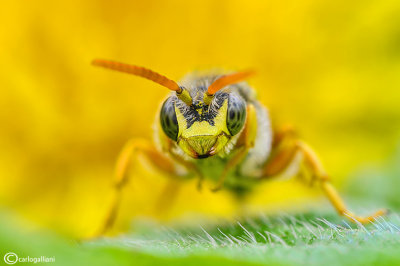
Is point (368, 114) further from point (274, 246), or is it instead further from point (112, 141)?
point (274, 246)

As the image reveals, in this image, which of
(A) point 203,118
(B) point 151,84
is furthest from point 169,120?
(B) point 151,84

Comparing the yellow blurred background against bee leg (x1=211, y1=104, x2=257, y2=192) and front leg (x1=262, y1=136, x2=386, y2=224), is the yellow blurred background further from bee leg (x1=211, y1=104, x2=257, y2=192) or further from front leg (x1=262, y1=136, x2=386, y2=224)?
bee leg (x1=211, y1=104, x2=257, y2=192)

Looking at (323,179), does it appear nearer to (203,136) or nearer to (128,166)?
(203,136)

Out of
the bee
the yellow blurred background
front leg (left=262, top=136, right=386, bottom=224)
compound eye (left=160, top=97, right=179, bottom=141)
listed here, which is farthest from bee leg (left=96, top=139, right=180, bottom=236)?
the yellow blurred background

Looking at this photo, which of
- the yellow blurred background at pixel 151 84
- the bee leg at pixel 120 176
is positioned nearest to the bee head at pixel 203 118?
the bee leg at pixel 120 176

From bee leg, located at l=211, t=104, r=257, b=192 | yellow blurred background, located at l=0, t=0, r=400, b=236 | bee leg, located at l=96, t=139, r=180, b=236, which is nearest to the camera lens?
bee leg, located at l=211, t=104, r=257, b=192

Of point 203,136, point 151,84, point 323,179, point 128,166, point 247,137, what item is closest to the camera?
point 203,136
